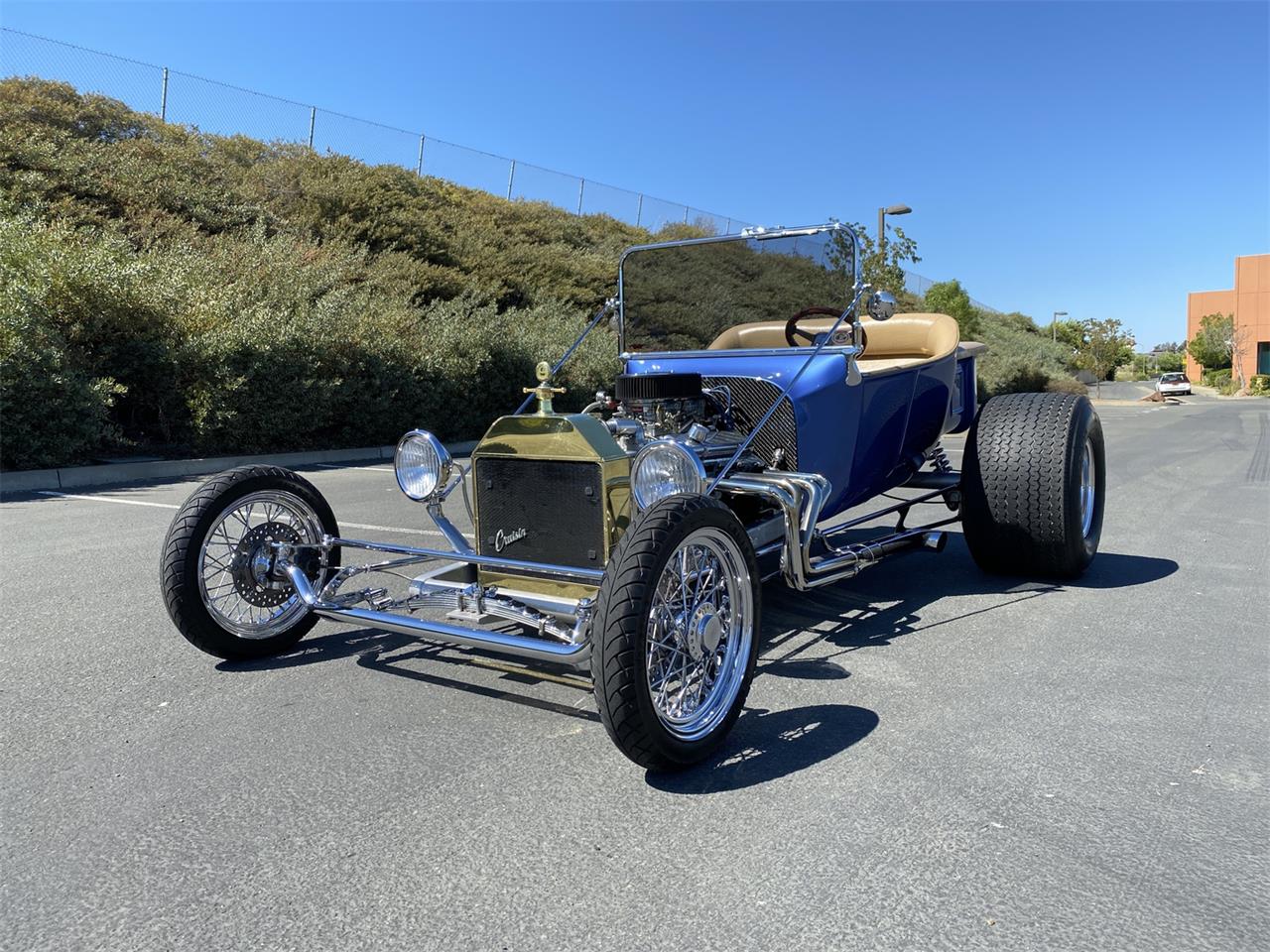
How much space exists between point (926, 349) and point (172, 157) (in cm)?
1879

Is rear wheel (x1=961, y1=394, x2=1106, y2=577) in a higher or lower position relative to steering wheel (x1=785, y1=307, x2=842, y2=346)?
lower

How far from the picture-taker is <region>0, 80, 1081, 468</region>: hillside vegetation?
10539mm

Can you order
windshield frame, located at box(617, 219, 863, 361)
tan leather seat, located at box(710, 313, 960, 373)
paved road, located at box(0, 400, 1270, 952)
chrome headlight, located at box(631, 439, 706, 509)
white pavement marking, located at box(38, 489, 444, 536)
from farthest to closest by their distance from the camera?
white pavement marking, located at box(38, 489, 444, 536)
tan leather seat, located at box(710, 313, 960, 373)
windshield frame, located at box(617, 219, 863, 361)
chrome headlight, located at box(631, 439, 706, 509)
paved road, located at box(0, 400, 1270, 952)

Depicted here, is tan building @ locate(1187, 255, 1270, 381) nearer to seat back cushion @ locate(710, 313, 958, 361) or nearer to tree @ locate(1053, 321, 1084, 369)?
tree @ locate(1053, 321, 1084, 369)

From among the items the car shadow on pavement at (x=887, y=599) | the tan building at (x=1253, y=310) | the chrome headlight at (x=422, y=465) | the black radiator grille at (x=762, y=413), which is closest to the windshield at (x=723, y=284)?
the black radiator grille at (x=762, y=413)

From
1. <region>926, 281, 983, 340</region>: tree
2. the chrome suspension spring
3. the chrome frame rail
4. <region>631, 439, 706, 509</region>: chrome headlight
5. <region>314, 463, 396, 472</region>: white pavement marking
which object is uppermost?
<region>926, 281, 983, 340</region>: tree

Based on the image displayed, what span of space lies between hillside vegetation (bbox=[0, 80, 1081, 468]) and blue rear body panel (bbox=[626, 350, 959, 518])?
3.59 meters

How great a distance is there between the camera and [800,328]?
16.9 feet

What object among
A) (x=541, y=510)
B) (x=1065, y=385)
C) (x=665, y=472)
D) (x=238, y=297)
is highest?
(x=1065, y=385)

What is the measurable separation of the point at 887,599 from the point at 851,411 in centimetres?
115

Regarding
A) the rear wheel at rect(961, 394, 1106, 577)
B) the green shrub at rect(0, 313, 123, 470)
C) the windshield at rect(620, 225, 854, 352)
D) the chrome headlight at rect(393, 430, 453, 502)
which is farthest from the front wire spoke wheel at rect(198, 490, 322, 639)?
the green shrub at rect(0, 313, 123, 470)

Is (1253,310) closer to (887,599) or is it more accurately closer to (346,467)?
(346,467)

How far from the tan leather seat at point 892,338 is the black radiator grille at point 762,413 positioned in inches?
25.1

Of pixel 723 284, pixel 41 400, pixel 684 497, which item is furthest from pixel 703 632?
pixel 41 400
